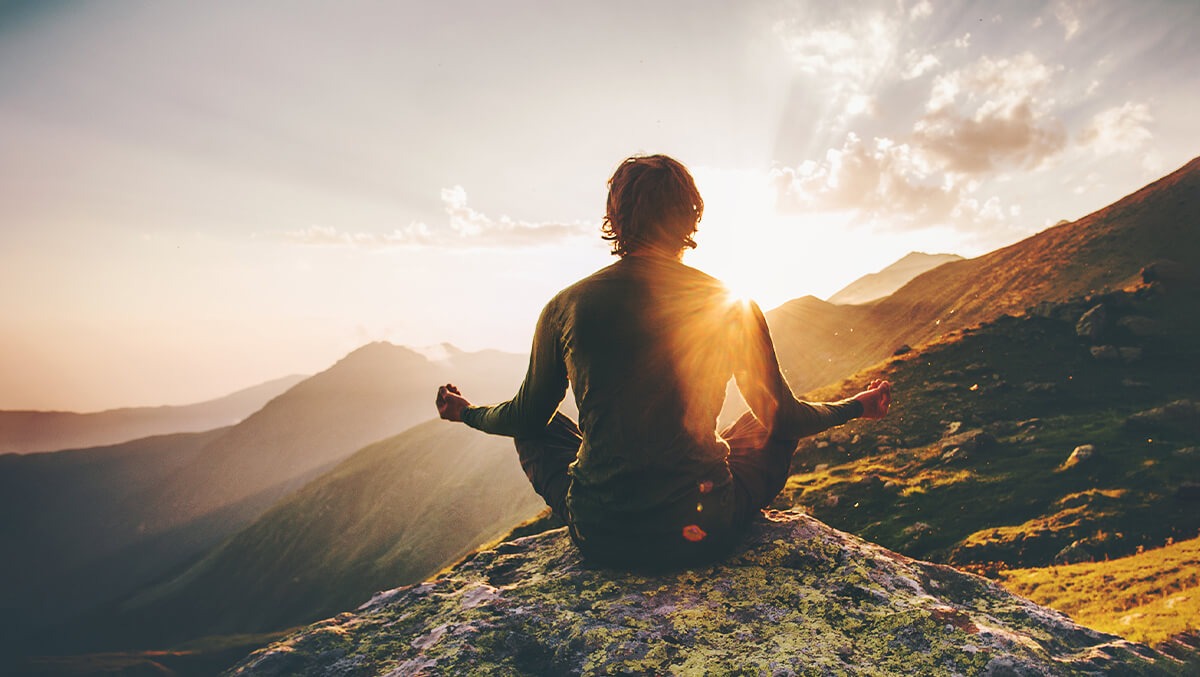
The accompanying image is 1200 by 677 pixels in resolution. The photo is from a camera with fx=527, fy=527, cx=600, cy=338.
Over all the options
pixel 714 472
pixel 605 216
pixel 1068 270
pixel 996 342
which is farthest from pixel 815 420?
pixel 1068 270

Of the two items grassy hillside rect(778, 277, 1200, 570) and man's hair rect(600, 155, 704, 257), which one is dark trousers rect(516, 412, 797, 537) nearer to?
man's hair rect(600, 155, 704, 257)

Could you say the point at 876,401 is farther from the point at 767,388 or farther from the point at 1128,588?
the point at 1128,588

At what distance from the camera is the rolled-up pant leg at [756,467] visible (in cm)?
537

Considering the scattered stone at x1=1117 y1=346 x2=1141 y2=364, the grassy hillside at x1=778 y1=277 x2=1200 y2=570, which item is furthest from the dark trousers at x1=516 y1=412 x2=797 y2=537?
the scattered stone at x1=1117 y1=346 x2=1141 y2=364

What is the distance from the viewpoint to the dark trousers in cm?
541

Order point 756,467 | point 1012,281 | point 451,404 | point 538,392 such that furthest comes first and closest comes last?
point 1012,281 < point 451,404 < point 756,467 < point 538,392

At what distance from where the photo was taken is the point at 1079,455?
29703mm

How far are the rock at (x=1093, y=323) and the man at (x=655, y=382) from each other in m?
52.6

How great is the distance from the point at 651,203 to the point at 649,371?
5.04 ft

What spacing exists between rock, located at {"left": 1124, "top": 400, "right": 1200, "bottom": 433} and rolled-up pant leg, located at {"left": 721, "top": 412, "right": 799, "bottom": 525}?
137 feet

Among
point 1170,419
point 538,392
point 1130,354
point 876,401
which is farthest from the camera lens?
point 1130,354

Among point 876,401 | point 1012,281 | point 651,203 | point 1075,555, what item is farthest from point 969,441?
point 1012,281

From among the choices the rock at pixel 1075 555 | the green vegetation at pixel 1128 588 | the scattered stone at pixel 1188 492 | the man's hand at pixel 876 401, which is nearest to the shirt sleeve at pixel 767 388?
the man's hand at pixel 876 401

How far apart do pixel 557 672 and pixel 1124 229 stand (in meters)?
108
